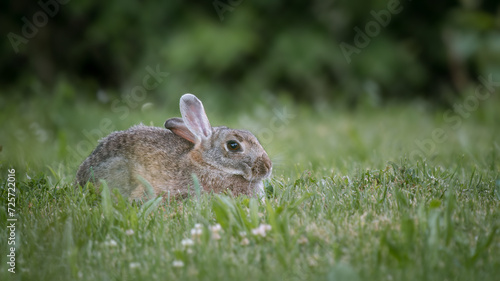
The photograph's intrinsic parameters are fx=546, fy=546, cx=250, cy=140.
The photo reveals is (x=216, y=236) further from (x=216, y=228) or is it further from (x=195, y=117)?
(x=195, y=117)

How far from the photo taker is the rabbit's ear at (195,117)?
3965 mm

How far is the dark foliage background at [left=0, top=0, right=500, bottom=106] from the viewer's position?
823 centimetres

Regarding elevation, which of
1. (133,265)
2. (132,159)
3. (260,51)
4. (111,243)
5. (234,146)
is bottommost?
(133,265)

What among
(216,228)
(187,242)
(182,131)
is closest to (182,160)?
(182,131)

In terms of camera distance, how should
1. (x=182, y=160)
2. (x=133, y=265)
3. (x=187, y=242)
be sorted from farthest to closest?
1. (x=182, y=160)
2. (x=187, y=242)
3. (x=133, y=265)

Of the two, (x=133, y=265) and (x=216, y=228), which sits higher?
(x=216, y=228)

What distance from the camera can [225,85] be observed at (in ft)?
28.5

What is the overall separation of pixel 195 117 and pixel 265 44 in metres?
4.80

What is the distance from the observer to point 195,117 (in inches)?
159

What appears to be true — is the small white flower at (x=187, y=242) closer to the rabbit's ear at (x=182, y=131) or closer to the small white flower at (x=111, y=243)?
the small white flower at (x=111, y=243)

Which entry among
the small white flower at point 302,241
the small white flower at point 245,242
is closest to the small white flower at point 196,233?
the small white flower at point 245,242

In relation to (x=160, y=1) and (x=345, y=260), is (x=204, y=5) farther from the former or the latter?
(x=345, y=260)

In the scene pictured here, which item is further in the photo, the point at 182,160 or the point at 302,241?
the point at 182,160

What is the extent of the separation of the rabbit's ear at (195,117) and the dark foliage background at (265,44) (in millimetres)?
4153
